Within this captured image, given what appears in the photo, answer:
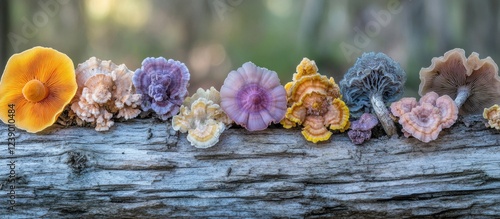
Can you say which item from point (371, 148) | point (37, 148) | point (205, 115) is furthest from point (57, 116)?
point (371, 148)

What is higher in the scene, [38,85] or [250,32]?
[250,32]

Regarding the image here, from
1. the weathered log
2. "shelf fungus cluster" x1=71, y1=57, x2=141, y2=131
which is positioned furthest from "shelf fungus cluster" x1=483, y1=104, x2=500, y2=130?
"shelf fungus cluster" x1=71, y1=57, x2=141, y2=131

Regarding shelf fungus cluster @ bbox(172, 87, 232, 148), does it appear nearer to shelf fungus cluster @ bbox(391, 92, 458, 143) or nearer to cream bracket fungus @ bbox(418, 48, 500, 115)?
shelf fungus cluster @ bbox(391, 92, 458, 143)

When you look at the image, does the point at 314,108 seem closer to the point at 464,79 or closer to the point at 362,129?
the point at 362,129

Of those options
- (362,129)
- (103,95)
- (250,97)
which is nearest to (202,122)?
(250,97)

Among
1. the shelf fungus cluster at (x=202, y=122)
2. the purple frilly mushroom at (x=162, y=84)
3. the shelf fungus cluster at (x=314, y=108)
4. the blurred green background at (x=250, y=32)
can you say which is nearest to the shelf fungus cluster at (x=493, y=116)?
the shelf fungus cluster at (x=314, y=108)

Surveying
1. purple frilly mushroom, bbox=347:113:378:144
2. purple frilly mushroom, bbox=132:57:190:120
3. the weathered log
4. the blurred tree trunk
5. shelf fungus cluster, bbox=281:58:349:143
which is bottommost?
the weathered log
